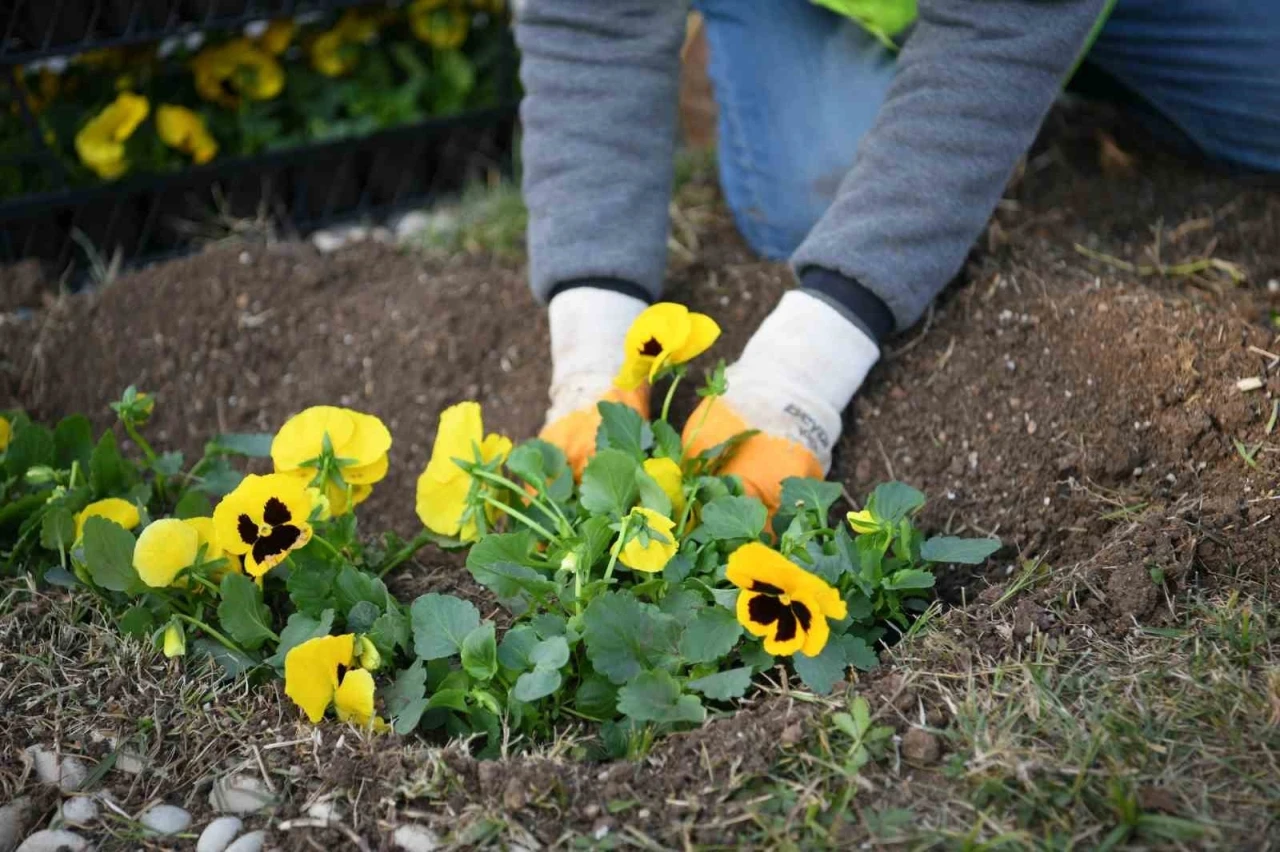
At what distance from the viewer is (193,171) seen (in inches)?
78.0

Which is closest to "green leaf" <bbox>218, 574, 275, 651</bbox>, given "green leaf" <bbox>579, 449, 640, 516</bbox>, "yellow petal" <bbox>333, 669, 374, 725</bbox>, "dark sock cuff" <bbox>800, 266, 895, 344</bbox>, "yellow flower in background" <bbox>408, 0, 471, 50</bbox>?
"yellow petal" <bbox>333, 669, 374, 725</bbox>

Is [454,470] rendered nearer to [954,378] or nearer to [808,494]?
[808,494]

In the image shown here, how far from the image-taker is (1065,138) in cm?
196

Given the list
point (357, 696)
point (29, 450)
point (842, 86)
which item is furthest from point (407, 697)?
point (842, 86)

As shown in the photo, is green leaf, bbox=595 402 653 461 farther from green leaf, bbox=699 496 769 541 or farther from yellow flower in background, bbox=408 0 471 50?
yellow flower in background, bbox=408 0 471 50

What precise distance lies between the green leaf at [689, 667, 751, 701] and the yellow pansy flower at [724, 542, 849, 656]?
4 centimetres

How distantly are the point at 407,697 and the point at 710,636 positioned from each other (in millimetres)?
276

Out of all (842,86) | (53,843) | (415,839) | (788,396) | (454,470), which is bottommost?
(53,843)

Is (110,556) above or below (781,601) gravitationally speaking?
below

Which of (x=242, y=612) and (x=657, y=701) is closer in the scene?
(x=657, y=701)

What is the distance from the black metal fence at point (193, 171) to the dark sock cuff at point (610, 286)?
673mm

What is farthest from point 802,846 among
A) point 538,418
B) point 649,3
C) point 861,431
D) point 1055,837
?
point 649,3

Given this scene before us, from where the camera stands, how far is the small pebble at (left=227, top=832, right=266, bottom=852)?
0.95 m

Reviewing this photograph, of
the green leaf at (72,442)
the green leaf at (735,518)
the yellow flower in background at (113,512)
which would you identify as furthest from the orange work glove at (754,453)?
the green leaf at (72,442)
